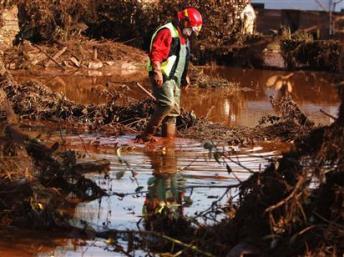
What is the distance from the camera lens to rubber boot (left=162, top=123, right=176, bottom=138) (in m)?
11.9

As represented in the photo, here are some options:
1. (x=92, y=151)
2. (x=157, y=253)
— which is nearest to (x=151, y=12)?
(x=92, y=151)

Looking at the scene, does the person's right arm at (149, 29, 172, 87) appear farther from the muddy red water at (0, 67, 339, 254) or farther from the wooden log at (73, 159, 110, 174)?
the wooden log at (73, 159, 110, 174)

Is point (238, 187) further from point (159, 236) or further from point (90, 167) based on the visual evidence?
point (90, 167)

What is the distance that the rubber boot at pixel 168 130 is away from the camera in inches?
467

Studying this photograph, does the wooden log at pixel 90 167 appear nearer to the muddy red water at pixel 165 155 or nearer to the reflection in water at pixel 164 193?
the muddy red water at pixel 165 155

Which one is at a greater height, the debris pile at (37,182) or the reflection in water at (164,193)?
the debris pile at (37,182)

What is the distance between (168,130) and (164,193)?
145 inches

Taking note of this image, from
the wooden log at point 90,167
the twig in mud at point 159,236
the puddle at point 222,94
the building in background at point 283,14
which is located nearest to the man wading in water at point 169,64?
the puddle at point 222,94

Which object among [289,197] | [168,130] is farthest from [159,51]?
[289,197]

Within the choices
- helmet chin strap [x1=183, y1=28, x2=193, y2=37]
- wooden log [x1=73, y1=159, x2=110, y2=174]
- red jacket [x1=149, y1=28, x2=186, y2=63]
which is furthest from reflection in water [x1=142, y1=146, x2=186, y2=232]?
helmet chin strap [x1=183, y1=28, x2=193, y2=37]

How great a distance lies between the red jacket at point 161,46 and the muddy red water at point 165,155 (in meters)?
1.22

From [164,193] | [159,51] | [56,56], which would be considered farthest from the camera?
[56,56]

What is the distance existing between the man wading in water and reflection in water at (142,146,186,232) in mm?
615

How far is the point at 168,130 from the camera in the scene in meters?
11.9
